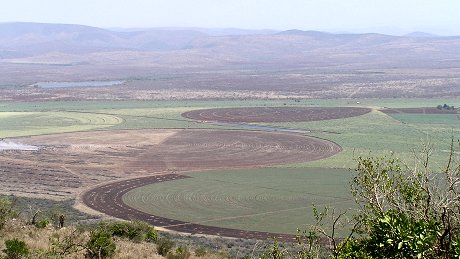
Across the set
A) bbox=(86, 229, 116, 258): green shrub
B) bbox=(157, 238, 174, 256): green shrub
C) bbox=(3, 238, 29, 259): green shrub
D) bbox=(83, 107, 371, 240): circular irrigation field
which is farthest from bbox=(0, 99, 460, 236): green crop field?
bbox=(3, 238, 29, 259): green shrub

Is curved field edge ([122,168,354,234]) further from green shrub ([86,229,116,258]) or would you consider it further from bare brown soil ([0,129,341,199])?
green shrub ([86,229,116,258])

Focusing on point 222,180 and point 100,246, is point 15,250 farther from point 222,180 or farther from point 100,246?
point 222,180

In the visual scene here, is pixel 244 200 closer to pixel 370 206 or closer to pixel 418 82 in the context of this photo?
pixel 370 206

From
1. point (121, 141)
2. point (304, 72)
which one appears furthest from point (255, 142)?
point (304, 72)

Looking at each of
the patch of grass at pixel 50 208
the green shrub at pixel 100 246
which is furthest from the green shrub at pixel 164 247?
the patch of grass at pixel 50 208

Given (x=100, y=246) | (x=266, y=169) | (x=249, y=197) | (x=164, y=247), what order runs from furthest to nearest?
(x=266, y=169) → (x=249, y=197) → (x=164, y=247) → (x=100, y=246)

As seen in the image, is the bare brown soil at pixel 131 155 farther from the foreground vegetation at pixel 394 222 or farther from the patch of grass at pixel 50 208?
the foreground vegetation at pixel 394 222

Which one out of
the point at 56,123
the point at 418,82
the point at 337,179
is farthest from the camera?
the point at 418,82

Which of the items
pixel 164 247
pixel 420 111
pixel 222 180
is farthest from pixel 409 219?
pixel 420 111
